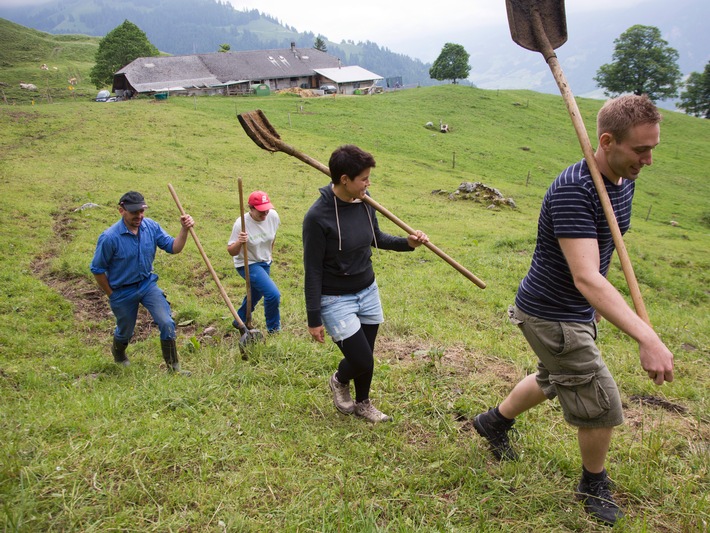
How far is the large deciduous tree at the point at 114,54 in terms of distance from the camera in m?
56.5

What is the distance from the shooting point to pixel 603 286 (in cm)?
254

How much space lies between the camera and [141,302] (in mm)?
5621

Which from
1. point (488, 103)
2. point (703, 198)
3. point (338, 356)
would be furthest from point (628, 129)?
point (488, 103)

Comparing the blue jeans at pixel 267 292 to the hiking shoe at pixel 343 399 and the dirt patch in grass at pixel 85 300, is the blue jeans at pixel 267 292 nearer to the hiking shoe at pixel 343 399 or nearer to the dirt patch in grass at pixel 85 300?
the dirt patch in grass at pixel 85 300

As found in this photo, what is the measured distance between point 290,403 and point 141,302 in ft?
7.73

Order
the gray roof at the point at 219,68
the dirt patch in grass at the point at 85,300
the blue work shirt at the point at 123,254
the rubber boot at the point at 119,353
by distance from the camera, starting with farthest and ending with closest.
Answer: the gray roof at the point at 219,68, the dirt patch in grass at the point at 85,300, the rubber boot at the point at 119,353, the blue work shirt at the point at 123,254

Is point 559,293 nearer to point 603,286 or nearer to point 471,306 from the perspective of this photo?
point 603,286

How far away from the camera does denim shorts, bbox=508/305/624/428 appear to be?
2861mm

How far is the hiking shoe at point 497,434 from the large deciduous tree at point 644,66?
2465 inches

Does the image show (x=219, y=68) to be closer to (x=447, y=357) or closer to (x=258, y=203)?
(x=258, y=203)

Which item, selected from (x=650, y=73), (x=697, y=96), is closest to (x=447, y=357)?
(x=650, y=73)

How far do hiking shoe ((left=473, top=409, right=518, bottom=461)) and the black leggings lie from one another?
0.95 metres

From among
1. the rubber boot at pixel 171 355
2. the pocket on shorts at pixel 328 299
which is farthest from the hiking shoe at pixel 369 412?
the rubber boot at pixel 171 355

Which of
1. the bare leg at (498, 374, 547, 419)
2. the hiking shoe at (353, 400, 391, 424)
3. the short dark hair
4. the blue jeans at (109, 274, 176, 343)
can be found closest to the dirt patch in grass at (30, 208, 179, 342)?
the blue jeans at (109, 274, 176, 343)
